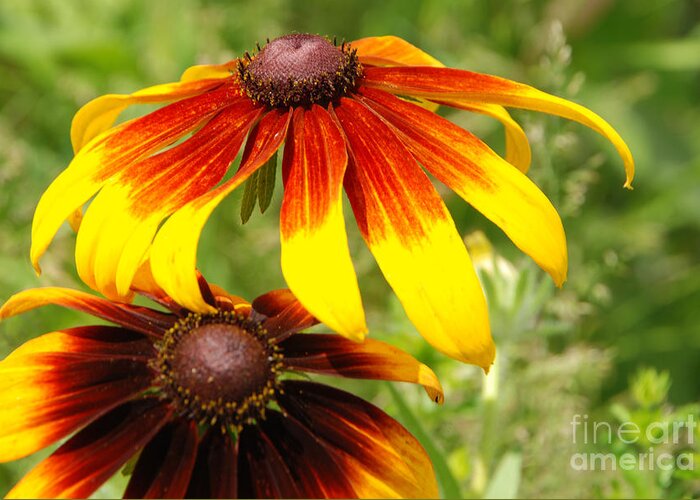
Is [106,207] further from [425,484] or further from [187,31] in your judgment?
[187,31]

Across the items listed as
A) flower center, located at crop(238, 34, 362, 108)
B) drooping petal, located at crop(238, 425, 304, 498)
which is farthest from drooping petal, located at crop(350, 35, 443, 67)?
drooping petal, located at crop(238, 425, 304, 498)

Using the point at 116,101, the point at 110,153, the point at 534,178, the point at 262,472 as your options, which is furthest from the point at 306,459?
the point at 534,178

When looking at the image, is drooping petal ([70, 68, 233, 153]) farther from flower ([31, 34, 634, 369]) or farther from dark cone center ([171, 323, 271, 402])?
dark cone center ([171, 323, 271, 402])

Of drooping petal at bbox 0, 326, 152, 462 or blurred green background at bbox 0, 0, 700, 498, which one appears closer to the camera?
drooping petal at bbox 0, 326, 152, 462

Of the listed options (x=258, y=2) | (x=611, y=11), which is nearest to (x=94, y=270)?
(x=258, y=2)

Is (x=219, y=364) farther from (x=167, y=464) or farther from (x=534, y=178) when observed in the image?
(x=534, y=178)

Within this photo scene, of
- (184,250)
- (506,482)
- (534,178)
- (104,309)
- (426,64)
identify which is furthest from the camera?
(534,178)
